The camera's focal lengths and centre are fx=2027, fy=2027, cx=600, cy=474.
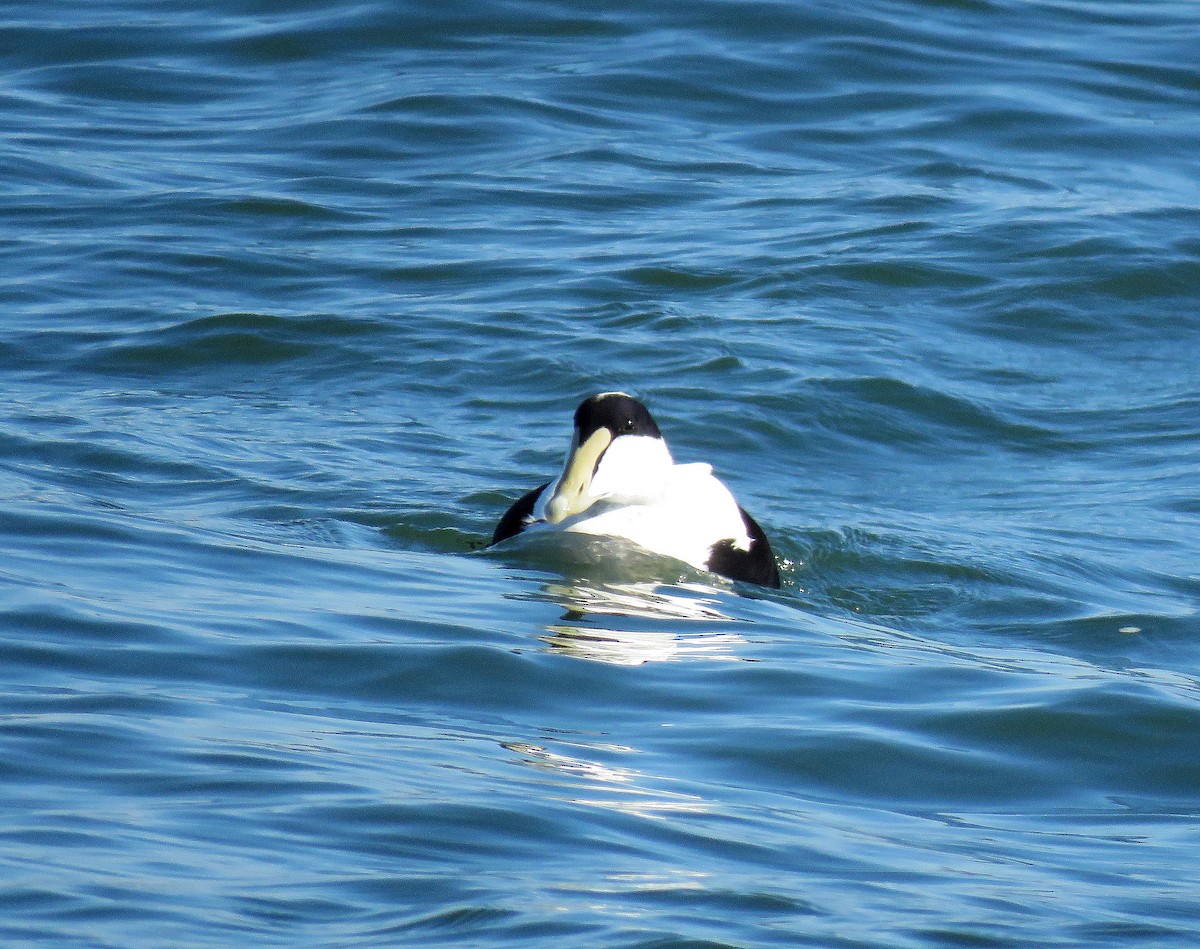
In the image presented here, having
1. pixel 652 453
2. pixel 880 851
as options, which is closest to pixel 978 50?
pixel 652 453

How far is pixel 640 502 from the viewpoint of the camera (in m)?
7.36

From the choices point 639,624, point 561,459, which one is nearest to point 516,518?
point 639,624

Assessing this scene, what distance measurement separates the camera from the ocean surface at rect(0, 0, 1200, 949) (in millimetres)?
3730

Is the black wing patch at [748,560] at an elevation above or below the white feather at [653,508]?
below

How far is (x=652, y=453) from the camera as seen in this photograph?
24.6 ft

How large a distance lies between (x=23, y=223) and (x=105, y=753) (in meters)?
9.28

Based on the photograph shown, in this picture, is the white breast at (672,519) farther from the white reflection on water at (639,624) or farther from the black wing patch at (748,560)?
the white reflection on water at (639,624)

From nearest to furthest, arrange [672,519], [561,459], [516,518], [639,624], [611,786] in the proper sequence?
[611,786], [639,624], [672,519], [516,518], [561,459]

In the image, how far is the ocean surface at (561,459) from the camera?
3730mm

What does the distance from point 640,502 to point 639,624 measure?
1.21 m

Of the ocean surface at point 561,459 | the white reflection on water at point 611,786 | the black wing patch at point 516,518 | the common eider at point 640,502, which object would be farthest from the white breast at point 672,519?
the white reflection on water at point 611,786

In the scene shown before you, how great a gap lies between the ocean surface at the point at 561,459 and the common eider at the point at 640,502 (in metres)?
0.14

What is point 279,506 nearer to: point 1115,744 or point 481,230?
point 1115,744

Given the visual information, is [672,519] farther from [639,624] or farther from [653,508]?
[639,624]
